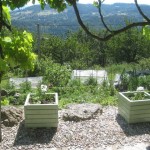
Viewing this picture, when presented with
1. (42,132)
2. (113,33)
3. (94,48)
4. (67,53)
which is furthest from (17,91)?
(94,48)

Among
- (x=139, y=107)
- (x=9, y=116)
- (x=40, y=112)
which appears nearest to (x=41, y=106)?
(x=40, y=112)

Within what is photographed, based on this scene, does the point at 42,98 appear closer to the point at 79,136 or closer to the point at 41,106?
the point at 41,106

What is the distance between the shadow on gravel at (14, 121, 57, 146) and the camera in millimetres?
5812

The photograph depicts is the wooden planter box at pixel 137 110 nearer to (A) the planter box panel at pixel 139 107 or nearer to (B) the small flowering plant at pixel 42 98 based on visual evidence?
(A) the planter box panel at pixel 139 107

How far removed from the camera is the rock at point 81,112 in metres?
6.71

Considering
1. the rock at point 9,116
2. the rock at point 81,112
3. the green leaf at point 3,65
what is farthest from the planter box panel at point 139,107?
the green leaf at point 3,65

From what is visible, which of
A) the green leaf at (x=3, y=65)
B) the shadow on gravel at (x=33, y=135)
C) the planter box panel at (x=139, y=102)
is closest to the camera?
the green leaf at (x=3, y=65)

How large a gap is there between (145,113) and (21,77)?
5.89 metres

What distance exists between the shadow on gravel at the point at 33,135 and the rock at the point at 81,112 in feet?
1.84

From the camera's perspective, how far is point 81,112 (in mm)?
6875

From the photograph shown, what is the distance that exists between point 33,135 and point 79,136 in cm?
74

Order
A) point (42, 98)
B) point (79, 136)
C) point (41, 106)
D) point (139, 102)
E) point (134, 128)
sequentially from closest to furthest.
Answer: point (79, 136) → point (41, 106) → point (134, 128) → point (139, 102) → point (42, 98)

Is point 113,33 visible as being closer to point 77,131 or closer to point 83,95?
point 77,131

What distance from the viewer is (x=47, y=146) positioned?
222 inches
